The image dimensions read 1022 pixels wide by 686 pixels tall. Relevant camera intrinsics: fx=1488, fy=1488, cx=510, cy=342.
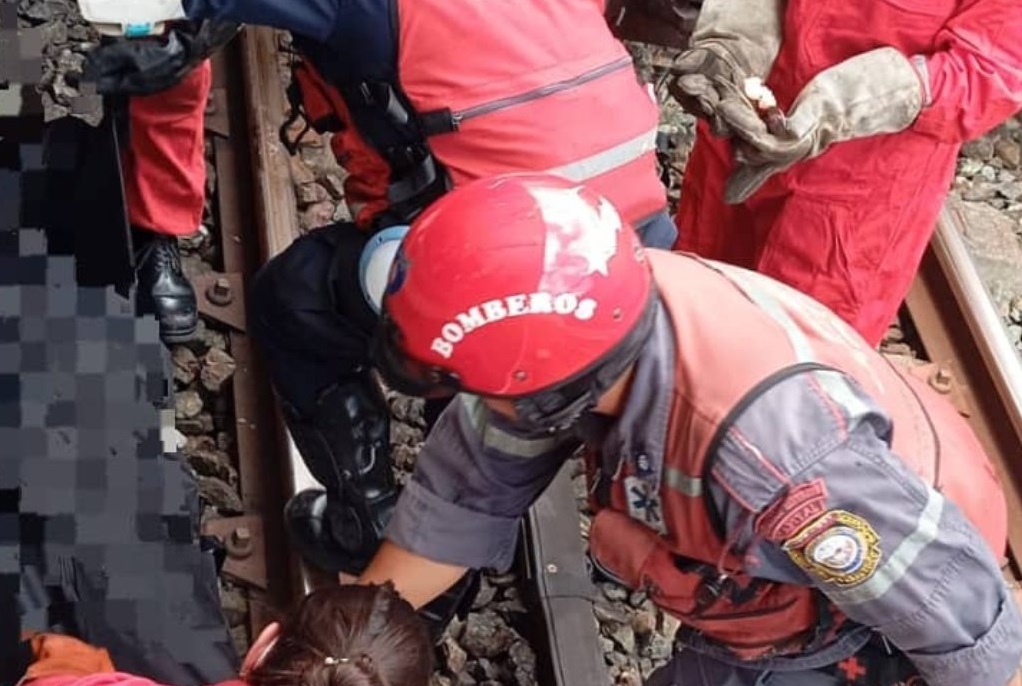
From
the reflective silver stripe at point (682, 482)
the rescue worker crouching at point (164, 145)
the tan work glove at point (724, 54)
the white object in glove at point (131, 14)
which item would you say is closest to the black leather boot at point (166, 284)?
the rescue worker crouching at point (164, 145)

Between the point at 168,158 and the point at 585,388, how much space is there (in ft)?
6.46

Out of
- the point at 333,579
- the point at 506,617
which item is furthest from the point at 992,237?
the point at 333,579

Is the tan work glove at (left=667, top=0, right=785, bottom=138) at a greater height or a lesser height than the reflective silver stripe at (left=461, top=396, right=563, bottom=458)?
greater

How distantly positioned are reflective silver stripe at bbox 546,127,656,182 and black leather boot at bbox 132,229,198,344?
4.51 ft

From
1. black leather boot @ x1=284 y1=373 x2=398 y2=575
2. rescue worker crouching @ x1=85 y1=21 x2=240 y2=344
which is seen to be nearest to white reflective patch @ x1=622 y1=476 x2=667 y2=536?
black leather boot @ x1=284 y1=373 x2=398 y2=575

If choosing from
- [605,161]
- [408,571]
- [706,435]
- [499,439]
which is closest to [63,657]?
[408,571]

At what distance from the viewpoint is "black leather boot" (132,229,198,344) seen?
3859 mm

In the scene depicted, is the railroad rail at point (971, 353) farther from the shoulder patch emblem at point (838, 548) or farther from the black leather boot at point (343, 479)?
the shoulder patch emblem at point (838, 548)

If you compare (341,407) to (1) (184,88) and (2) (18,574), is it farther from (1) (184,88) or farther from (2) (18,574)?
(2) (18,574)

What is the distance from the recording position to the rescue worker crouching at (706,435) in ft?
6.80

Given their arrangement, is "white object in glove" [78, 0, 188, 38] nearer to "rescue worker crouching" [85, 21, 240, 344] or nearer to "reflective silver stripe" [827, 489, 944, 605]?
"rescue worker crouching" [85, 21, 240, 344]

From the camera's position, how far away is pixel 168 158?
3.78 metres

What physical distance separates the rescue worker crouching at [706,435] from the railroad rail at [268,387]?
0.97 meters

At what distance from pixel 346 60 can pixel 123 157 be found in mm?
1105
